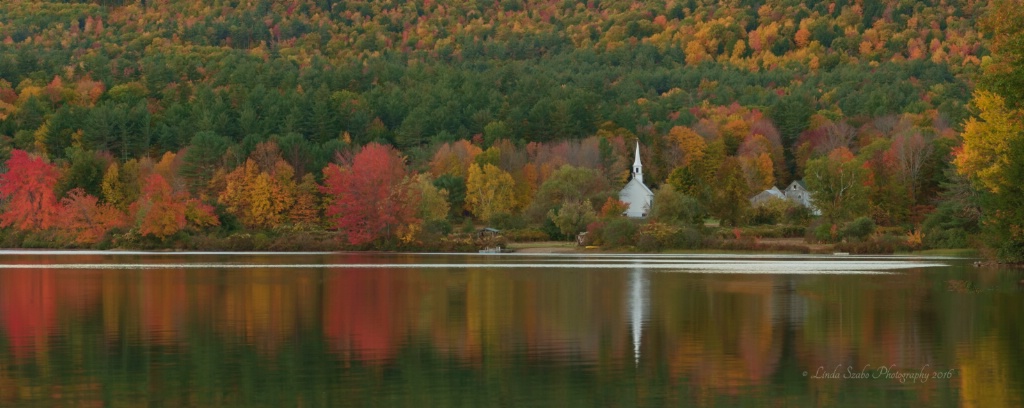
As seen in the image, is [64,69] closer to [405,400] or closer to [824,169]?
[824,169]

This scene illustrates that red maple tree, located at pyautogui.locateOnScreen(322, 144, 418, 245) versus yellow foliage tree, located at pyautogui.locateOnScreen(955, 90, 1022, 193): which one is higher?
yellow foliage tree, located at pyautogui.locateOnScreen(955, 90, 1022, 193)

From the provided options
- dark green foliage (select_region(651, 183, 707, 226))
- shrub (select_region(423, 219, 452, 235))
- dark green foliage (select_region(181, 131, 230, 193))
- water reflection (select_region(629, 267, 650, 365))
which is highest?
dark green foliage (select_region(181, 131, 230, 193))

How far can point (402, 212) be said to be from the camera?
3435 inches

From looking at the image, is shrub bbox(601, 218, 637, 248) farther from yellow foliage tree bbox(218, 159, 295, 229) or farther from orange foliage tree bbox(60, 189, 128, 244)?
orange foliage tree bbox(60, 189, 128, 244)

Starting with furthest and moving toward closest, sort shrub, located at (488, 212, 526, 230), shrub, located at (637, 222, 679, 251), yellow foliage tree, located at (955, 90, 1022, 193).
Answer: shrub, located at (488, 212, 526, 230) → shrub, located at (637, 222, 679, 251) → yellow foliage tree, located at (955, 90, 1022, 193)

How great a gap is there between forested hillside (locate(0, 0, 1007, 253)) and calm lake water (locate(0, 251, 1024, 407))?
23894 millimetres

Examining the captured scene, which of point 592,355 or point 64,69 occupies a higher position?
point 64,69

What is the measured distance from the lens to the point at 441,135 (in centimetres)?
13875

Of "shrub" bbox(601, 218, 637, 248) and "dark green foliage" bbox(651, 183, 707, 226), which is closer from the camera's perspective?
"shrub" bbox(601, 218, 637, 248)

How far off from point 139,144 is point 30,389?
392ft

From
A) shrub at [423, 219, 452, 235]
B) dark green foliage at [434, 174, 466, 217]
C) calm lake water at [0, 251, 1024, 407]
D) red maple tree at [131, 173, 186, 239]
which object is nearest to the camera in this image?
calm lake water at [0, 251, 1024, 407]

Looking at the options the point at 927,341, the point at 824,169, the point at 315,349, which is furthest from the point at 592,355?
the point at 824,169

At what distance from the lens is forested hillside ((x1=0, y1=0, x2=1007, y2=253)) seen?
95.1 meters

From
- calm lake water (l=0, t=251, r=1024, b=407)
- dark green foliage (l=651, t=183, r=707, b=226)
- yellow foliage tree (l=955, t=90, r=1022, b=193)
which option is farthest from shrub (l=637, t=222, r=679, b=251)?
calm lake water (l=0, t=251, r=1024, b=407)
